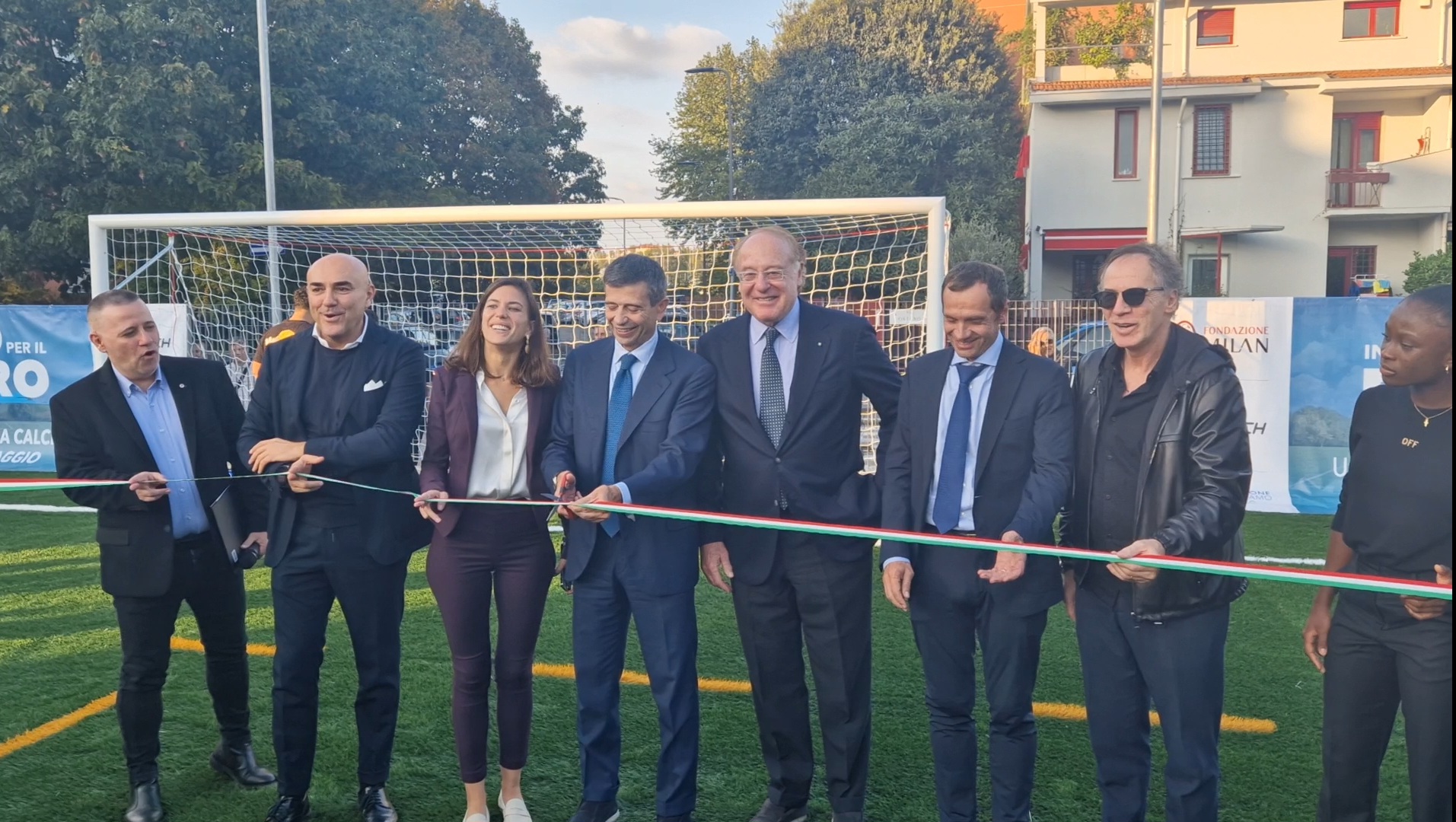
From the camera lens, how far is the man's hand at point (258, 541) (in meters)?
3.88

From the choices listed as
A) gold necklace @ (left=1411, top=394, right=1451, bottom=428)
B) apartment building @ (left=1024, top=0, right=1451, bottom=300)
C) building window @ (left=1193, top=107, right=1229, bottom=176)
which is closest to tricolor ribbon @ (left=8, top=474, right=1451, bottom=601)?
gold necklace @ (left=1411, top=394, right=1451, bottom=428)

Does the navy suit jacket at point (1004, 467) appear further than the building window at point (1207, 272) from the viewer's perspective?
No

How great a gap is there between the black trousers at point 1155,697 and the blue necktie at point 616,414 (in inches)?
61.6

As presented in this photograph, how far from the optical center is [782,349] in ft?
12.1

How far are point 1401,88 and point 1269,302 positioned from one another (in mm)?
23766

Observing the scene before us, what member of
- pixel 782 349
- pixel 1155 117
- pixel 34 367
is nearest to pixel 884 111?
pixel 1155 117

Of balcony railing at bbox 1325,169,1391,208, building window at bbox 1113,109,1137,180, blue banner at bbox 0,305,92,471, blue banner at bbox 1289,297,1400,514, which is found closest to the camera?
blue banner at bbox 1289,297,1400,514

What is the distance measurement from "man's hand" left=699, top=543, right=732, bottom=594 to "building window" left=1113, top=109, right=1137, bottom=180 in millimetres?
27831

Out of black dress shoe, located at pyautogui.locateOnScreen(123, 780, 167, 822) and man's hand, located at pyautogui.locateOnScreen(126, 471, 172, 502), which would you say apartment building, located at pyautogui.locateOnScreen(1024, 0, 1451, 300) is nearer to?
man's hand, located at pyautogui.locateOnScreen(126, 471, 172, 502)

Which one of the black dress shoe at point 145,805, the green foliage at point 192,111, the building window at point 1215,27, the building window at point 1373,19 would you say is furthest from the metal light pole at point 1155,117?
the black dress shoe at point 145,805

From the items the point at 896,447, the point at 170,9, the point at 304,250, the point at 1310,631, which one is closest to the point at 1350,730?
the point at 1310,631

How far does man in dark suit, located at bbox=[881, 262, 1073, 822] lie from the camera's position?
3223mm

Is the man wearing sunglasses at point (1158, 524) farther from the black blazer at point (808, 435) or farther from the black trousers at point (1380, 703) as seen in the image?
the black blazer at point (808, 435)

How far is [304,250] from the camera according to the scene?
914cm
